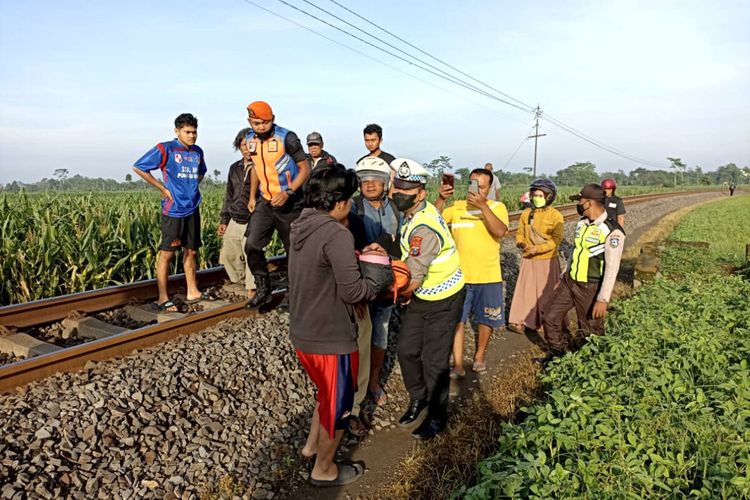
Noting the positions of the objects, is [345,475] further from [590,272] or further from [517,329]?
[517,329]

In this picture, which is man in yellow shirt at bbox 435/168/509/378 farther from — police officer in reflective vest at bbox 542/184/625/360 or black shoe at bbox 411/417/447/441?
black shoe at bbox 411/417/447/441

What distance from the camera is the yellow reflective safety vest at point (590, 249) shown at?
4.91 m

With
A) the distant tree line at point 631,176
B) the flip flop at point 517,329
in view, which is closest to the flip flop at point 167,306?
the flip flop at point 517,329

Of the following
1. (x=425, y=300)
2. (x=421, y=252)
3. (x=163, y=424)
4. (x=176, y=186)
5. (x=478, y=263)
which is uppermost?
(x=176, y=186)

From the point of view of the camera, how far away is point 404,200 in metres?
3.81

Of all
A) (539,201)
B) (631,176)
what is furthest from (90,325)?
(631,176)

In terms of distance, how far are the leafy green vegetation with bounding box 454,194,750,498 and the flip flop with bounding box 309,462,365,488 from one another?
91cm

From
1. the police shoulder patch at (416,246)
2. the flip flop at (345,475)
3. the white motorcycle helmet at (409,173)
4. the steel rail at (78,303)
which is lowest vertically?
the flip flop at (345,475)

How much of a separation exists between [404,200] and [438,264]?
573 millimetres

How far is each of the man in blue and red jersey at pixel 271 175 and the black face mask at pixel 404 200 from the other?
4.82ft

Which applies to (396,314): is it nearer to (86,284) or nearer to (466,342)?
(466,342)

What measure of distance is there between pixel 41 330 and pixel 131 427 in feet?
8.15

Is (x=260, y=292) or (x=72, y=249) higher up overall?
(x=72, y=249)

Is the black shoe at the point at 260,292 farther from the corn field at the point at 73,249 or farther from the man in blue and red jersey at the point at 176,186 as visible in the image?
the corn field at the point at 73,249
